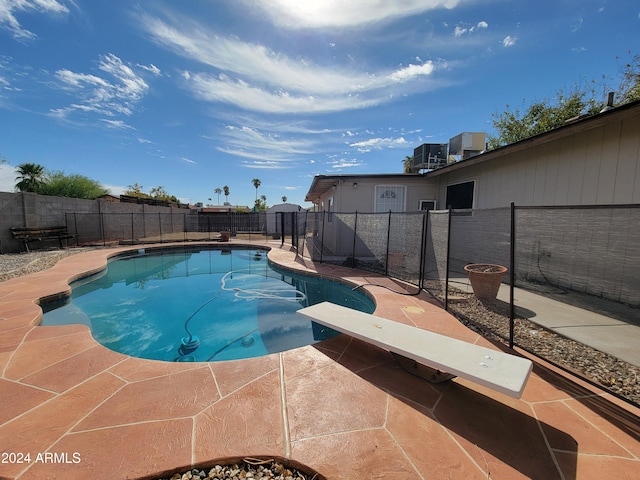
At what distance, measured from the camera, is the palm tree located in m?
19.7

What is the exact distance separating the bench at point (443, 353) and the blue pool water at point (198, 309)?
1.40 meters

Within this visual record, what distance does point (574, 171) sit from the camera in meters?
5.07

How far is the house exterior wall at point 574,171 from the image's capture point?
168 inches

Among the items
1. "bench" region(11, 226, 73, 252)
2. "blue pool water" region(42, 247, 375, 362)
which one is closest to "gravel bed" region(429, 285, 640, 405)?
"blue pool water" region(42, 247, 375, 362)

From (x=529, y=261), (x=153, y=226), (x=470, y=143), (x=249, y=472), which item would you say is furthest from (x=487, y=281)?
(x=153, y=226)

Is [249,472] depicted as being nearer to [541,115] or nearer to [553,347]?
[553,347]

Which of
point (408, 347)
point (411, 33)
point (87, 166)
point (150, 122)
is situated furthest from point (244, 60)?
point (87, 166)

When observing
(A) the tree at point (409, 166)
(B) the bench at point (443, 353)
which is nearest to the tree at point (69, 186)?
(A) the tree at point (409, 166)

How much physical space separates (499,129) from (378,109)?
453 inches

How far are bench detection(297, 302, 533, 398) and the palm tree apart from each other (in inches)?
1109

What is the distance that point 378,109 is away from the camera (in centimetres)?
1141

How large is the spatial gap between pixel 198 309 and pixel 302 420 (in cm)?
452

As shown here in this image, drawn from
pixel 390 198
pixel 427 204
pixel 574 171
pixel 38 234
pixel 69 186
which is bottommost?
pixel 38 234

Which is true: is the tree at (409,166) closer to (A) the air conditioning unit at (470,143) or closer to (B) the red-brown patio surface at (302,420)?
(A) the air conditioning unit at (470,143)
